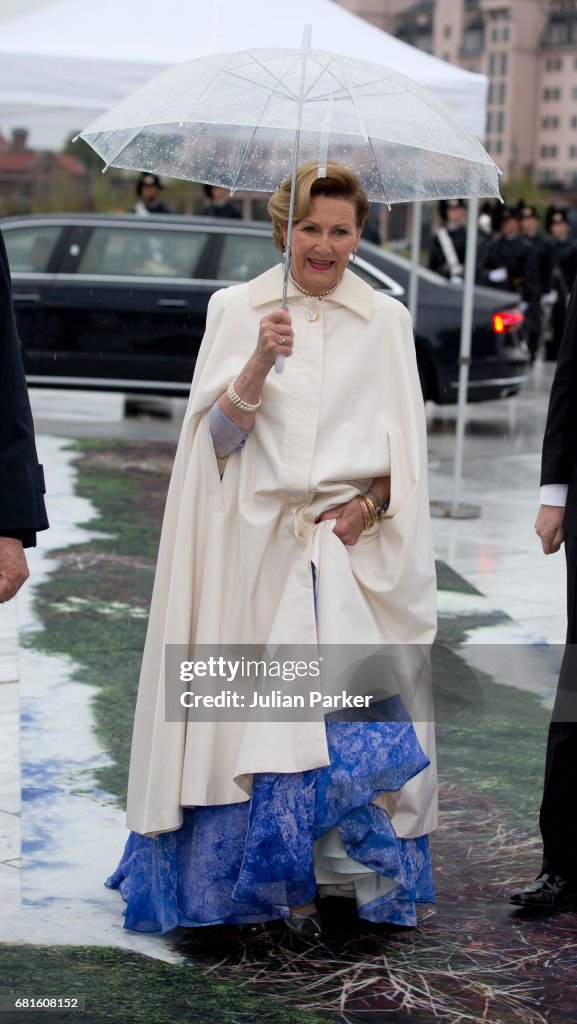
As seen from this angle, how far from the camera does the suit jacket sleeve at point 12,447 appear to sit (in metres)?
2.98

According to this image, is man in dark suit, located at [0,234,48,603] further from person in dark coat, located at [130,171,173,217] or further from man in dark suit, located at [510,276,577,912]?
person in dark coat, located at [130,171,173,217]

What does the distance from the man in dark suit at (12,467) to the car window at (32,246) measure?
419 inches

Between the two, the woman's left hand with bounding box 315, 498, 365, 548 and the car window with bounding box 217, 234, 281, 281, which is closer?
the woman's left hand with bounding box 315, 498, 365, 548

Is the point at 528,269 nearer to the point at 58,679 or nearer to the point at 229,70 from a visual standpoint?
the point at 58,679

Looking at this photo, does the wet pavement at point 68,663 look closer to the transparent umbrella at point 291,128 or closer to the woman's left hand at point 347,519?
the woman's left hand at point 347,519

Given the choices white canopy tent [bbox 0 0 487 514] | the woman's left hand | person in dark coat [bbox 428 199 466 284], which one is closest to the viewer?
the woman's left hand

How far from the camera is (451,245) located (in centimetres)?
1631

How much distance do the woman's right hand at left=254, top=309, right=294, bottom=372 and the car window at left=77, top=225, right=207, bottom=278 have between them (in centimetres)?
986

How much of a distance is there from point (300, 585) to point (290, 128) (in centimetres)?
107

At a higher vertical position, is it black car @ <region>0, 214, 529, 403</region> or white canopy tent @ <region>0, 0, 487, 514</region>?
white canopy tent @ <region>0, 0, 487, 514</region>

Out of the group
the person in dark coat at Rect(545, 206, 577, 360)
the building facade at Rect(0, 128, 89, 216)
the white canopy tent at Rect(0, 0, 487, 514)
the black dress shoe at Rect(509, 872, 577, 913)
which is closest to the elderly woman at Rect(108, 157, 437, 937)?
the black dress shoe at Rect(509, 872, 577, 913)

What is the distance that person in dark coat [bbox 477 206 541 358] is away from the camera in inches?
727

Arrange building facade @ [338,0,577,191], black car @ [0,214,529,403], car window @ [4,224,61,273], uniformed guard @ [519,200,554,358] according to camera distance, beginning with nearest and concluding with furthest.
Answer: black car @ [0,214,529,403], car window @ [4,224,61,273], uniformed guard @ [519,200,554,358], building facade @ [338,0,577,191]

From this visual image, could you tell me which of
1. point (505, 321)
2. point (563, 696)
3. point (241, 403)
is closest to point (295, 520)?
point (241, 403)
